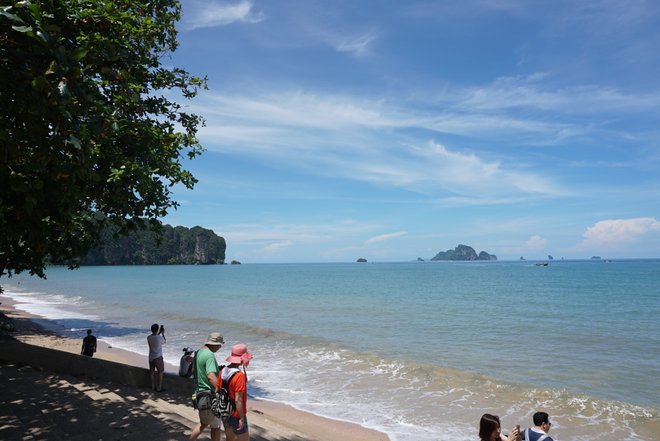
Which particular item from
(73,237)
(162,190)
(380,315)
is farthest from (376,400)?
(380,315)

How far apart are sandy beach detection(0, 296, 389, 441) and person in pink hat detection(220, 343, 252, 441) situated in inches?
63.1

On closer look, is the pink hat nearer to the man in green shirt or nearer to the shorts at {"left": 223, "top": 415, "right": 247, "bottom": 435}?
the man in green shirt

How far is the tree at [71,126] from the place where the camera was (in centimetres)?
325

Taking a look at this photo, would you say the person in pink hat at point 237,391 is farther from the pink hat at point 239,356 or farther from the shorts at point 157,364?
the shorts at point 157,364

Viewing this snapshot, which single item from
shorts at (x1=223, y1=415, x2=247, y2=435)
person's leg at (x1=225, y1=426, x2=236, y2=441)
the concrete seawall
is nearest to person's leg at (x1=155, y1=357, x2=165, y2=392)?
the concrete seawall

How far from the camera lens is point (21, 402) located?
295 inches

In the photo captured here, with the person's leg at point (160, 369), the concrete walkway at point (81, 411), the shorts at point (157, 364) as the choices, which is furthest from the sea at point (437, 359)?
the concrete walkway at point (81, 411)

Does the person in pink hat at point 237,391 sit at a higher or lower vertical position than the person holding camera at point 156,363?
Result: higher

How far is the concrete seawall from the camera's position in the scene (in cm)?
971

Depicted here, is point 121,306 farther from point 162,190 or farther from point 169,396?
point 162,190

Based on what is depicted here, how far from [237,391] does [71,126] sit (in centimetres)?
342

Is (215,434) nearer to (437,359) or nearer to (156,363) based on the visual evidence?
(156,363)

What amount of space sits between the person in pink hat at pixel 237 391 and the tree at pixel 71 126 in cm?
256

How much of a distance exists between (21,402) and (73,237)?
19.6 ft
